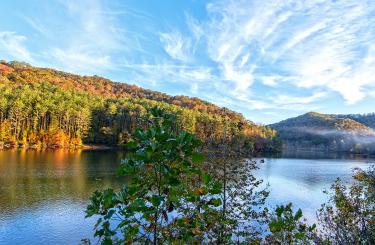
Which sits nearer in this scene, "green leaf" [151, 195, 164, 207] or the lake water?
"green leaf" [151, 195, 164, 207]

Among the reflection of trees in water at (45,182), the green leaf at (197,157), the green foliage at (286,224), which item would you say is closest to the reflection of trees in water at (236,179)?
the green foliage at (286,224)

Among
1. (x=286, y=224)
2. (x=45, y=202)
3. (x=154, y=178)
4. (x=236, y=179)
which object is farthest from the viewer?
(x=45, y=202)

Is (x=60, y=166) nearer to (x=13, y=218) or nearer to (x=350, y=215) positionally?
(x=13, y=218)

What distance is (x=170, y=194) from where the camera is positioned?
2994 mm

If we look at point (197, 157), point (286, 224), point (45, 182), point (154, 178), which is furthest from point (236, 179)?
point (45, 182)

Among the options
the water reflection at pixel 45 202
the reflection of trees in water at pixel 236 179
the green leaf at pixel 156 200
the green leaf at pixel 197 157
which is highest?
the green leaf at pixel 197 157

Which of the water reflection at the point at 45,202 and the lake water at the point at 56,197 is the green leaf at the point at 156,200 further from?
the water reflection at the point at 45,202

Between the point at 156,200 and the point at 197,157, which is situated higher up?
the point at 197,157

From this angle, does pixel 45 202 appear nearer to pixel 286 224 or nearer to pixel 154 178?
pixel 286 224

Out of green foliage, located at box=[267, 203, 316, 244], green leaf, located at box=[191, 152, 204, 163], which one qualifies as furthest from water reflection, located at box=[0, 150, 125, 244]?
green leaf, located at box=[191, 152, 204, 163]

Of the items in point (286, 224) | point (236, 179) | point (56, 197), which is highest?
point (286, 224)

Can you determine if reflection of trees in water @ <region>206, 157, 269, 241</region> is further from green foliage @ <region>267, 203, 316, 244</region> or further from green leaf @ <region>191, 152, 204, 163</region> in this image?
green leaf @ <region>191, 152, 204, 163</region>

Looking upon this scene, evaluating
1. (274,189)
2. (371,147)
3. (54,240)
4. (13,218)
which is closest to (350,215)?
(54,240)

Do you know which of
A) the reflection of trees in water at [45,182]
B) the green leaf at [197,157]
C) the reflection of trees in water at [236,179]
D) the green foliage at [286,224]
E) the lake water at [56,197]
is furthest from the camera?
the reflection of trees in water at [45,182]
